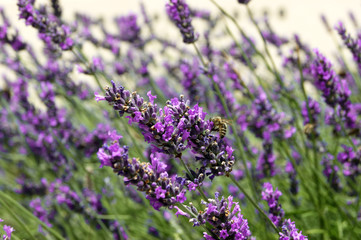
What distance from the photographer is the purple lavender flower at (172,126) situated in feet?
4.66

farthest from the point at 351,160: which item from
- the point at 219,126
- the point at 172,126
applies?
the point at 172,126

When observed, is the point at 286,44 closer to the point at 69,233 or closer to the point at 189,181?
the point at 69,233

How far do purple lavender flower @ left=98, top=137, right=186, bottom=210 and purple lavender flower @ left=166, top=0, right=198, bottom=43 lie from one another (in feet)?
3.76

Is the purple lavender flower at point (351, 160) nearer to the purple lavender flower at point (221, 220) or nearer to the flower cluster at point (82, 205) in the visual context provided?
the purple lavender flower at point (221, 220)

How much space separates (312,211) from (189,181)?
151 centimetres

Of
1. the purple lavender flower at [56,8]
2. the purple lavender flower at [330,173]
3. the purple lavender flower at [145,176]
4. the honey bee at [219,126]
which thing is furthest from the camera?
the purple lavender flower at [56,8]

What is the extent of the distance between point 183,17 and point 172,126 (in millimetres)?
1100

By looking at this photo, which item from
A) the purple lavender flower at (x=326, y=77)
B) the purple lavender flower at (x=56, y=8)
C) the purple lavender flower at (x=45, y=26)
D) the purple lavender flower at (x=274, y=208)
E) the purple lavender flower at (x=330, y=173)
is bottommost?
the purple lavender flower at (x=274, y=208)

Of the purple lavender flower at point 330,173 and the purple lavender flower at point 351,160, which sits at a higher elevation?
the purple lavender flower at point 330,173

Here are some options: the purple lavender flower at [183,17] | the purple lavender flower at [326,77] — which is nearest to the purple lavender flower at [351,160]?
the purple lavender flower at [326,77]

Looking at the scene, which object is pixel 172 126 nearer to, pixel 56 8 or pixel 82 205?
pixel 82 205

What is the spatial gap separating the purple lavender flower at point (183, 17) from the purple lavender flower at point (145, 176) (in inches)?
45.1

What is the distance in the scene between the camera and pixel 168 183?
1418 millimetres

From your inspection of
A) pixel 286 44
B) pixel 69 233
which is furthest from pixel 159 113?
pixel 286 44
